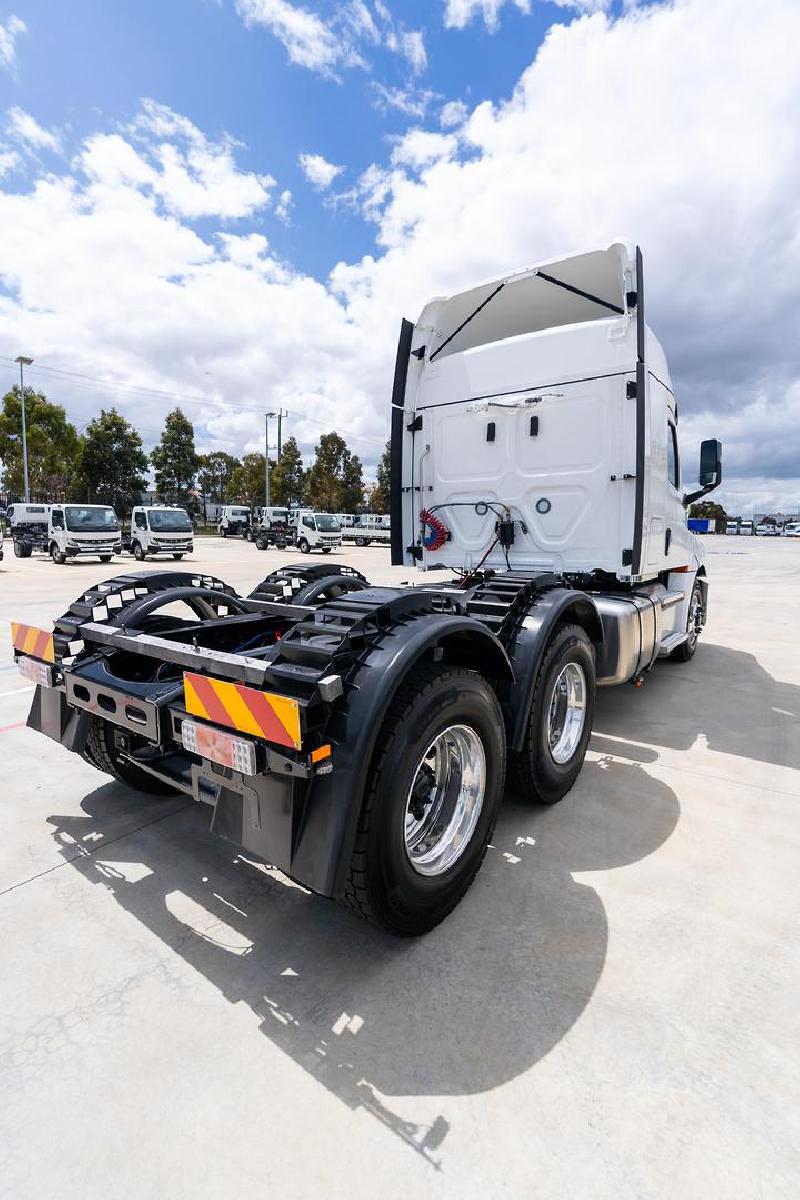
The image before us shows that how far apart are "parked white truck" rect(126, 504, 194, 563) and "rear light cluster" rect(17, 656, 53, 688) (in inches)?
865

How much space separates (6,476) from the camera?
39812mm

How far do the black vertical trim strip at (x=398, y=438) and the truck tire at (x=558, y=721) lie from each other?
86.0 inches

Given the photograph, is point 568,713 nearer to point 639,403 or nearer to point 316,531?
point 639,403

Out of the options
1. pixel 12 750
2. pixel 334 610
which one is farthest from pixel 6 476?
pixel 334 610

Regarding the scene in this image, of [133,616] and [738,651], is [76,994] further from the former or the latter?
[738,651]

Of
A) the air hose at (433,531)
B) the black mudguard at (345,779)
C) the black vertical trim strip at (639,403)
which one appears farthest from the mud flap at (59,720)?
the black vertical trim strip at (639,403)

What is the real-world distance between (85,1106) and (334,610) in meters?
1.66

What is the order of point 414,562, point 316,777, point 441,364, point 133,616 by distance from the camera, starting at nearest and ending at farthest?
1. point 316,777
2. point 133,616
3. point 441,364
4. point 414,562

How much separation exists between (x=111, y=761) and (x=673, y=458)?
207 inches

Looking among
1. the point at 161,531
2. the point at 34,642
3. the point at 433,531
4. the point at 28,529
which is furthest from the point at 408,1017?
the point at 28,529

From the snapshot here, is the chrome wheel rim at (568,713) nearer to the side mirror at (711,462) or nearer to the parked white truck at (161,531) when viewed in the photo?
the side mirror at (711,462)

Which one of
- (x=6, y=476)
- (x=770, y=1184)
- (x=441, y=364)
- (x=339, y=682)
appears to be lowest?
(x=770, y=1184)

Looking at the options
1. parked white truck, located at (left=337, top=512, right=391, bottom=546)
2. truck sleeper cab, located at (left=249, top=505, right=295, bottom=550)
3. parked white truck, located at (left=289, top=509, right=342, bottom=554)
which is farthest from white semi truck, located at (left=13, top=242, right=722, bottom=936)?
parked white truck, located at (left=337, top=512, right=391, bottom=546)

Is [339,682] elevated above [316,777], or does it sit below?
above
